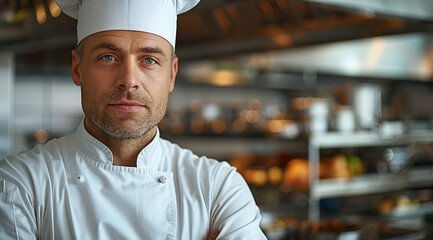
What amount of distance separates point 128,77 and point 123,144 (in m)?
0.20

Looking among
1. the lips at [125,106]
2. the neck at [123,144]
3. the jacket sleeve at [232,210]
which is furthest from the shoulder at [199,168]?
the lips at [125,106]

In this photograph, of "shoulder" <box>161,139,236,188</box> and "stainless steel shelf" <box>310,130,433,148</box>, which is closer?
"shoulder" <box>161,139,236,188</box>

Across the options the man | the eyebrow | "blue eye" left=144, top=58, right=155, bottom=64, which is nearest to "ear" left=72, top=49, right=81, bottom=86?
the man

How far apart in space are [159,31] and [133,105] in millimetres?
231

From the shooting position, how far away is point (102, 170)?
1.49 meters

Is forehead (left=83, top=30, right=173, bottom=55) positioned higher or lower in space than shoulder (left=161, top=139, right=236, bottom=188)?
higher

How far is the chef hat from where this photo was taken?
148 cm

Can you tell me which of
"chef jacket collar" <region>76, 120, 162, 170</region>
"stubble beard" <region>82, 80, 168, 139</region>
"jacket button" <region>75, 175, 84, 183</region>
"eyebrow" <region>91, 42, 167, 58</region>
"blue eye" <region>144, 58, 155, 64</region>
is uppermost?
"eyebrow" <region>91, 42, 167, 58</region>

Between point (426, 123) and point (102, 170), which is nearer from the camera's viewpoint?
point (102, 170)

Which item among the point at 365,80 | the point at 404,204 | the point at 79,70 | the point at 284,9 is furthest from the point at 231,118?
the point at 79,70

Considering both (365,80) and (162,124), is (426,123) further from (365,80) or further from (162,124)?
(162,124)

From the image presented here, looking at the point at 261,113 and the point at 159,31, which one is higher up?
the point at 159,31

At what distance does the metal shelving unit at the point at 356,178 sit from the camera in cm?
383

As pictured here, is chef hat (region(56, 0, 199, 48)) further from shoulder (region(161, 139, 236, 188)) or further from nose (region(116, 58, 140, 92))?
shoulder (region(161, 139, 236, 188))
